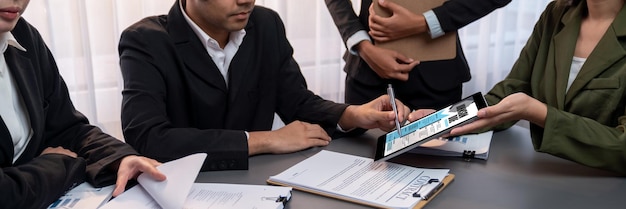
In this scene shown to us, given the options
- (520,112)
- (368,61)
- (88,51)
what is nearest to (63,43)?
(88,51)

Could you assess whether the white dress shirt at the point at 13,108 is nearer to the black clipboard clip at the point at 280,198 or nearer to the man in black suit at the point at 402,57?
the black clipboard clip at the point at 280,198

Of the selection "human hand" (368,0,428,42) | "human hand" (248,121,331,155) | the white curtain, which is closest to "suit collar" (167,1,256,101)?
"human hand" (248,121,331,155)

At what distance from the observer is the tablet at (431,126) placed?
1.30 m

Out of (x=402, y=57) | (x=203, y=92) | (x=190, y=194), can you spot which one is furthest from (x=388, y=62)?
(x=190, y=194)

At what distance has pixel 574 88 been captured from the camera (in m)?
1.49

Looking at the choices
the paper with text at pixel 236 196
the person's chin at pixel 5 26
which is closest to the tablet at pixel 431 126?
the paper with text at pixel 236 196

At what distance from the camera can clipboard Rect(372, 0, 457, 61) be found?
1.86 meters

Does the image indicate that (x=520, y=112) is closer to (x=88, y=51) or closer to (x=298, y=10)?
(x=298, y=10)

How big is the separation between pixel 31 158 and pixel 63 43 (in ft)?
3.64

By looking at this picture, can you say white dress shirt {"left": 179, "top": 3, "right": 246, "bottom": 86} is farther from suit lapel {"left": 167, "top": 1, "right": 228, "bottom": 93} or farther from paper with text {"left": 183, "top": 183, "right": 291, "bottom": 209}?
paper with text {"left": 183, "top": 183, "right": 291, "bottom": 209}

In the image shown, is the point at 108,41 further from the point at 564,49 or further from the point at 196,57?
the point at 564,49

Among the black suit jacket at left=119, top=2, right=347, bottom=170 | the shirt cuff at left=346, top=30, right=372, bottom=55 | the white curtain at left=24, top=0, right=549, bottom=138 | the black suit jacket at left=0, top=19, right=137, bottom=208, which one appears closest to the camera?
the black suit jacket at left=0, top=19, right=137, bottom=208

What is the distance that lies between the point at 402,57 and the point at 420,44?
0.23 feet

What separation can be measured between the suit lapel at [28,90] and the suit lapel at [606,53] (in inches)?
48.4
